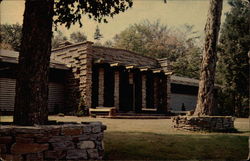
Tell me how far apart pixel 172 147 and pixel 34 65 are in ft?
11.5

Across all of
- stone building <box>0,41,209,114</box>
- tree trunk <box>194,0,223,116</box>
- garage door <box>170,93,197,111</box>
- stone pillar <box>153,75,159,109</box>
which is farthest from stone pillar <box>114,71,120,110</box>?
tree trunk <box>194,0,223,116</box>

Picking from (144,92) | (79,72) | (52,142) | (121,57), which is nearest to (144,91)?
(144,92)

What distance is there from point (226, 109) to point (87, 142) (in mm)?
21768

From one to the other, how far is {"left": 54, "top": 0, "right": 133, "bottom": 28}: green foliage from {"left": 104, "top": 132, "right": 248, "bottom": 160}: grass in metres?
3.10

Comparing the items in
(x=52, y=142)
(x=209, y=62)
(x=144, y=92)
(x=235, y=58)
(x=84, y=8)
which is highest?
(x=235, y=58)

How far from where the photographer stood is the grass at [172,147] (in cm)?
547

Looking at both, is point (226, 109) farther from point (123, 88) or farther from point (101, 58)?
point (101, 58)

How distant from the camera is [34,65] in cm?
512

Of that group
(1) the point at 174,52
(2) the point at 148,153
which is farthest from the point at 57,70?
(1) the point at 174,52

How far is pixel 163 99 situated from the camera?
21406mm

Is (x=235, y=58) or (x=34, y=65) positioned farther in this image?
(x=235, y=58)

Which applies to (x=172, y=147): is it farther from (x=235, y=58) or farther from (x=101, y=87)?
(x=235, y=58)

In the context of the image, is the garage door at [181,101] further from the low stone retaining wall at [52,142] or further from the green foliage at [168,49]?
the low stone retaining wall at [52,142]

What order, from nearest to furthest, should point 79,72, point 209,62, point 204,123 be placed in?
1. point 204,123
2. point 209,62
3. point 79,72
